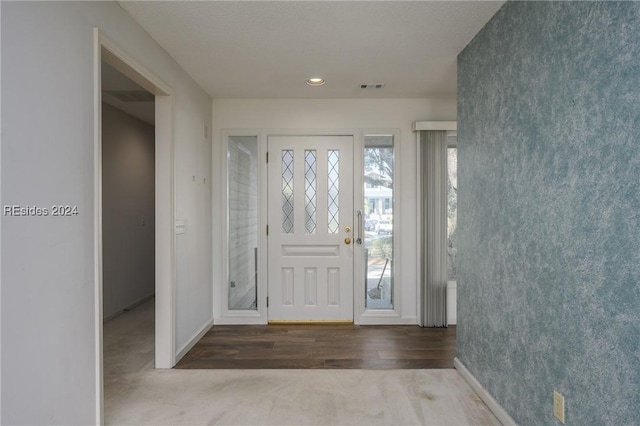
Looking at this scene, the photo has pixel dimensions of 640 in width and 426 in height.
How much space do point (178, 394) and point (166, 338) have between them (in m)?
0.49

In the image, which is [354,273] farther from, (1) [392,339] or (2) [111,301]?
(2) [111,301]

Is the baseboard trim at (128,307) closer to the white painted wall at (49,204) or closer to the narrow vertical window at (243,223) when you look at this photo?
the narrow vertical window at (243,223)

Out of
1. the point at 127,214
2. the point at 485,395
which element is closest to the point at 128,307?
the point at 127,214

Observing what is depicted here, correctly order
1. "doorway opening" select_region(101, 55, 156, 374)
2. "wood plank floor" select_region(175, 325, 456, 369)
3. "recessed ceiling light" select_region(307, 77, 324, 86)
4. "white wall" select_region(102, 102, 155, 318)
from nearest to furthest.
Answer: "wood plank floor" select_region(175, 325, 456, 369) < "recessed ceiling light" select_region(307, 77, 324, 86) < "doorway opening" select_region(101, 55, 156, 374) < "white wall" select_region(102, 102, 155, 318)

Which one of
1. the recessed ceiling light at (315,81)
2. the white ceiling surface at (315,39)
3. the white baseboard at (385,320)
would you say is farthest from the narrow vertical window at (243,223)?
the white baseboard at (385,320)

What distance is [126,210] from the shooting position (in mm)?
4340

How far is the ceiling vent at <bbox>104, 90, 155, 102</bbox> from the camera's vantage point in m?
3.45

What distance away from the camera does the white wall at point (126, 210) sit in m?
3.94

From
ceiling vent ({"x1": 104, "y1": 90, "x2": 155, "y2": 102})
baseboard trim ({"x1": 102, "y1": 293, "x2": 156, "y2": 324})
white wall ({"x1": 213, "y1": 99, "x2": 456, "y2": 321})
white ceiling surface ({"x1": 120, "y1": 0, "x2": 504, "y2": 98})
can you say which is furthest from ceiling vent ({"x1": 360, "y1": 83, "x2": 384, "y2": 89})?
baseboard trim ({"x1": 102, "y1": 293, "x2": 156, "y2": 324})

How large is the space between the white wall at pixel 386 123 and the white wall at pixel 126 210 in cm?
131

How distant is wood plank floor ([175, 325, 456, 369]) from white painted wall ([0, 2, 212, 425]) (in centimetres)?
126

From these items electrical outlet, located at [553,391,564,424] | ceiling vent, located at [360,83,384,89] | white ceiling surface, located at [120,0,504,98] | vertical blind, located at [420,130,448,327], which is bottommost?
electrical outlet, located at [553,391,564,424]

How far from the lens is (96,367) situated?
1.77 meters

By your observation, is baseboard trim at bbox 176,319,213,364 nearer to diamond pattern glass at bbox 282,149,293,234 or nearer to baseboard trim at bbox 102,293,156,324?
baseboard trim at bbox 102,293,156,324
